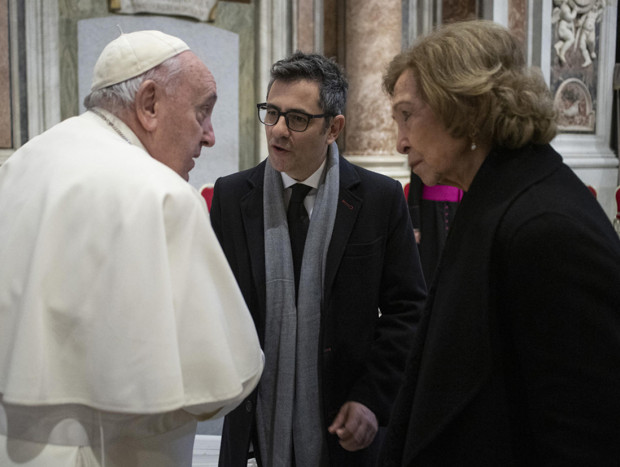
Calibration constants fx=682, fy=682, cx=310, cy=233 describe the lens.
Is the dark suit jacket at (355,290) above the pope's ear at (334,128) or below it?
below

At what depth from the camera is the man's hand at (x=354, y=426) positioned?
2.06 m

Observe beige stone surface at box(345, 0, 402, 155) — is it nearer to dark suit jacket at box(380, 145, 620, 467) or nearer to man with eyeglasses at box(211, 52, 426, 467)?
man with eyeglasses at box(211, 52, 426, 467)

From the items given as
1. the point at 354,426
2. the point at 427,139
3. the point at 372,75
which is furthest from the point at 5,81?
the point at 427,139

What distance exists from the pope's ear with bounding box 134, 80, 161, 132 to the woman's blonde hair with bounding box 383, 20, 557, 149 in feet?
2.29

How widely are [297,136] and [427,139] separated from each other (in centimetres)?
78

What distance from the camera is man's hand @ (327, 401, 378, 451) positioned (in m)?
2.06

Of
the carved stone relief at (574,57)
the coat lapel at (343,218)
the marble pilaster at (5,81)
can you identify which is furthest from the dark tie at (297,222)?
the carved stone relief at (574,57)

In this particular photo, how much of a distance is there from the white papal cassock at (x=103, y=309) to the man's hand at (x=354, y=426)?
2.00ft

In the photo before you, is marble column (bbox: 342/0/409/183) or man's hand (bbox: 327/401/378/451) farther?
A: marble column (bbox: 342/0/409/183)

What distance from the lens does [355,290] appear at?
7.11 ft

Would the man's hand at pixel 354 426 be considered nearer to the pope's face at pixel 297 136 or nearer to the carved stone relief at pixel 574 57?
the pope's face at pixel 297 136

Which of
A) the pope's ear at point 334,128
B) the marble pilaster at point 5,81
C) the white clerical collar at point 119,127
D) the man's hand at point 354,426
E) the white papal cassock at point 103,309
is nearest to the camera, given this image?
the white papal cassock at point 103,309

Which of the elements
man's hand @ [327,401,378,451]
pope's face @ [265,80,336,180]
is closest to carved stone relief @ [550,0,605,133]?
pope's face @ [265,80,336,180]

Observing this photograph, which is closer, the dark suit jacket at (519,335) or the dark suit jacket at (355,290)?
the dark suit jacket at (519,335)
